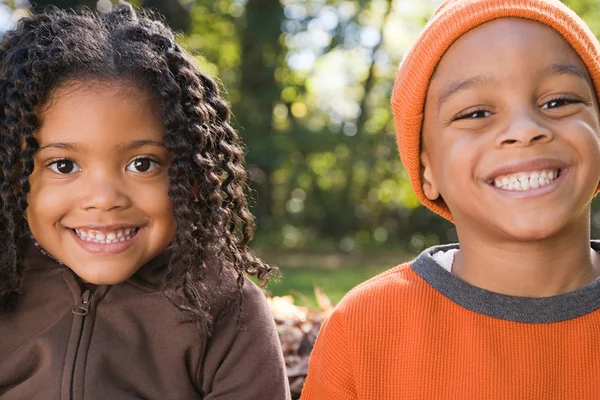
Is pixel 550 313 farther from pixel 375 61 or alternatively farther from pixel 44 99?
pixel 375 61

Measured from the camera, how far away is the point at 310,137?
14398 millimetres

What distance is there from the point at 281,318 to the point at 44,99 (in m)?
1.35

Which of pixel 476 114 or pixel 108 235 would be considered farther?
pixel 108 235

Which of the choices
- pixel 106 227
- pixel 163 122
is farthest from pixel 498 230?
pixel 106 227

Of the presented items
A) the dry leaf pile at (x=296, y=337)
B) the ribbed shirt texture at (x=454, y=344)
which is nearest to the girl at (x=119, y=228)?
the ribbed shirt texture at (x=454, y=344)

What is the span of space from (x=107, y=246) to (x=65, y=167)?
0.27 m

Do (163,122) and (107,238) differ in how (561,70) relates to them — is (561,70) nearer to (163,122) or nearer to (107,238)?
(163,122)

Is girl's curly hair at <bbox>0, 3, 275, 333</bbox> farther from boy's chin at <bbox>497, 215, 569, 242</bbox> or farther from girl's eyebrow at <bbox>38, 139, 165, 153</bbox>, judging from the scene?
boy's chin at <bbox>497, 215, 569, 242</bbox>

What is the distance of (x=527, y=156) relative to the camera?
2.09 meters

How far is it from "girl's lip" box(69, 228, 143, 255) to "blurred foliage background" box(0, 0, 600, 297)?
1068 centimetres

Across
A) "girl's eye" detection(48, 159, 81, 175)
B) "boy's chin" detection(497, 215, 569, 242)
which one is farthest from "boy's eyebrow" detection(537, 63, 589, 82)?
"girl's eye" detection(48, 159, 81, 175)

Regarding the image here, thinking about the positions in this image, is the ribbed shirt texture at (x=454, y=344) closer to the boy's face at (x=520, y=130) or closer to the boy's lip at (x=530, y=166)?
the boy's face at (x=520, y=130)

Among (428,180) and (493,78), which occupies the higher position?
(493,78)

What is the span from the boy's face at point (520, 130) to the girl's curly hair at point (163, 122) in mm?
772
